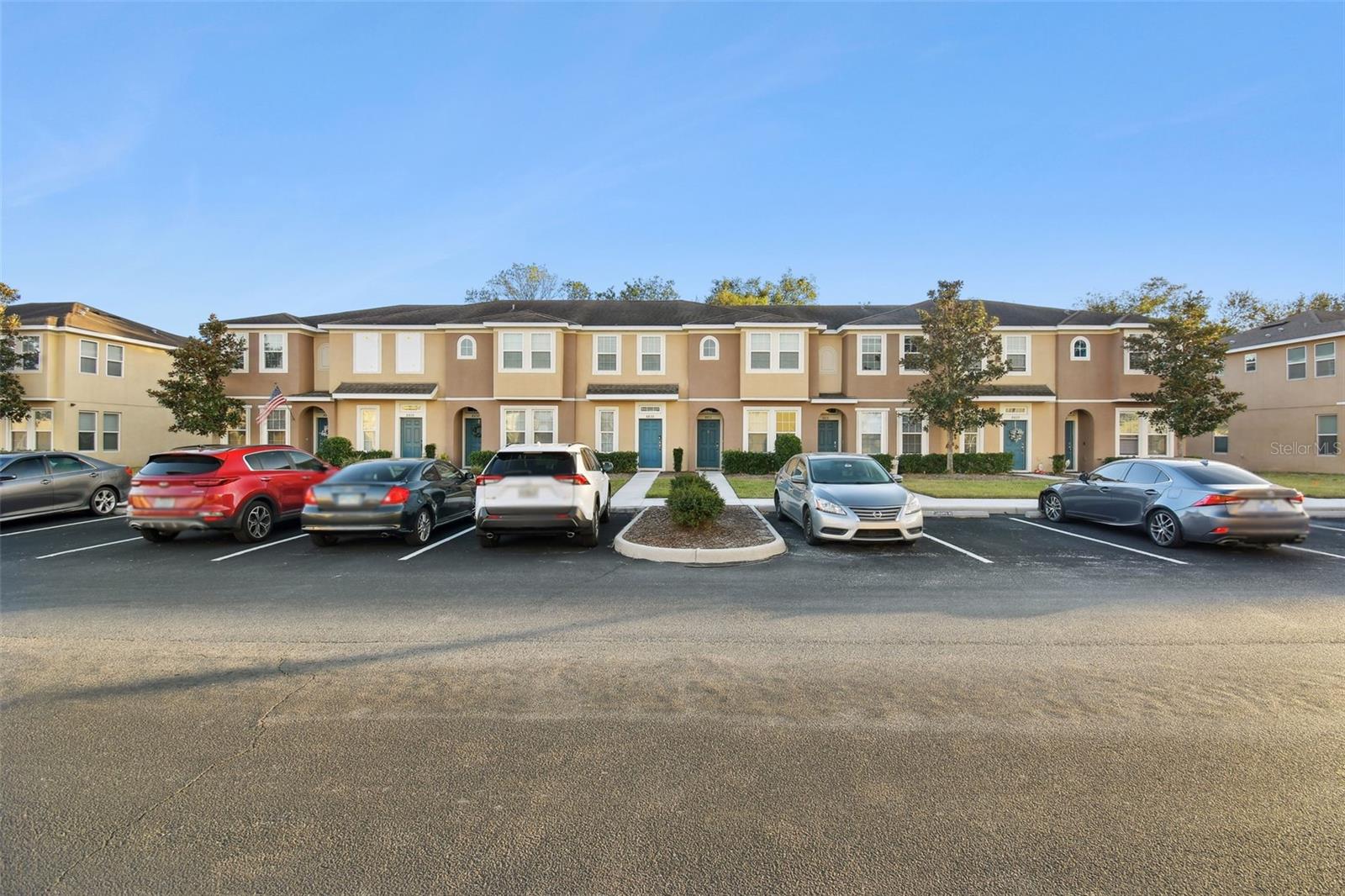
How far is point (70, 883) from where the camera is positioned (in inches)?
103

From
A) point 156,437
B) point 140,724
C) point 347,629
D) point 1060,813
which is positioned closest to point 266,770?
point 140,724

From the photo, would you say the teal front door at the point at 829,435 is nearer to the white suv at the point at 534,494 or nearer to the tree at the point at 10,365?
the white suv at the point at 534,494

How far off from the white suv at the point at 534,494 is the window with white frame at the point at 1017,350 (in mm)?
23185

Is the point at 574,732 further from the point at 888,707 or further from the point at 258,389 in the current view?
the point at 258,389

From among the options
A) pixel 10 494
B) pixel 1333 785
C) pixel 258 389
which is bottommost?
pixel 1333 785

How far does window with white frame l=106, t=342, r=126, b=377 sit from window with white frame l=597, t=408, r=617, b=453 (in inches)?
814

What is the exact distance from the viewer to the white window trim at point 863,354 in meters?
26.4

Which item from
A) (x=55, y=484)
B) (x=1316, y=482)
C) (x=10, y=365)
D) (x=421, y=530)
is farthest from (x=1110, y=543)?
(x=10, y=365)

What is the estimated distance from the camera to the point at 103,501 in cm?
1445

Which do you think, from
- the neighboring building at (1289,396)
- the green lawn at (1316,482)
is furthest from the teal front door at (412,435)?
the neighboring building at (1289,396)

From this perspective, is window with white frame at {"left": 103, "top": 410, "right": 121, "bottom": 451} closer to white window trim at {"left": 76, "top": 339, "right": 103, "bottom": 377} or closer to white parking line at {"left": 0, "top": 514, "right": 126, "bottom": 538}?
white window trim at {"left": 76, "top": 339, "right": 103, "bottom": 377}

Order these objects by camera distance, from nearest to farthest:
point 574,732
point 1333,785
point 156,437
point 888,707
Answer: point 1333,785 → point 574,732 → point 888,707 → point 156,437

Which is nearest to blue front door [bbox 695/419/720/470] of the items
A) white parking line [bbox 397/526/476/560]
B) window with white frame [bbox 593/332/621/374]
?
window with white frame [bbox 593/332/621/374]

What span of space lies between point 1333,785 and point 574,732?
411 cm
